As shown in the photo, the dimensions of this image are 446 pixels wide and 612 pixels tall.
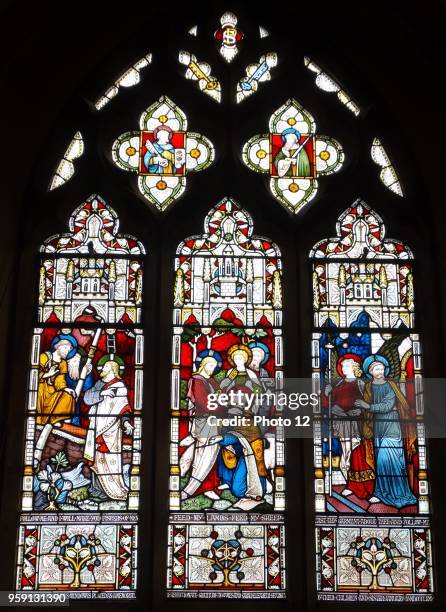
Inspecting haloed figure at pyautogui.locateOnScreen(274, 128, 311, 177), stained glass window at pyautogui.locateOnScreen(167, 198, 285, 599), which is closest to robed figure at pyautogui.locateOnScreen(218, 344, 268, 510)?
stained glass window at pyautogui.locateOnScreen(167, 198, 285, 599)

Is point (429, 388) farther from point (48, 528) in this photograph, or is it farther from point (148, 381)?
point (48, 528)

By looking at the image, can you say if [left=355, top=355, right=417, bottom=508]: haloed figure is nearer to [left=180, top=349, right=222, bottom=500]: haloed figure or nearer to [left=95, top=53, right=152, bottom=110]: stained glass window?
[left=180, top=349, right=222, bottom=500]: haloed figure

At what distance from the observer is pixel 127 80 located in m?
9.77

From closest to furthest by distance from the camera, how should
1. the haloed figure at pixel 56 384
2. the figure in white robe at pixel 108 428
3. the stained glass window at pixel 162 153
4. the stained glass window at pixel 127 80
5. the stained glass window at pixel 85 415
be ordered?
the stained glass window at pixel 85 415 → the figure in white robe at pixel 108 428 → the haloed figure at pixel 56 384 → the stained glass window at pixel 162 153 → the stained glass window at pixel 127 80

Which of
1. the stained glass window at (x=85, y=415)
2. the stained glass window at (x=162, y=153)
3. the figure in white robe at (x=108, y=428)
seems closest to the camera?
the stained glass window at (x=85, y=415)

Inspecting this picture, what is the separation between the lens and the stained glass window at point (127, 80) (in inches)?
381

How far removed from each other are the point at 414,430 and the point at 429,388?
12.6 inches

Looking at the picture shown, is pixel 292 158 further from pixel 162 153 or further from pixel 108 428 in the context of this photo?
pixel 108 428

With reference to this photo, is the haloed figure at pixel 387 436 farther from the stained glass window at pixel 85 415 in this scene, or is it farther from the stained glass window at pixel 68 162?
the stained glass window at pixel 68 162

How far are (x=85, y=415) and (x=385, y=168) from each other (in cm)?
300

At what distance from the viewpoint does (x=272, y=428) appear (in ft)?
28.3

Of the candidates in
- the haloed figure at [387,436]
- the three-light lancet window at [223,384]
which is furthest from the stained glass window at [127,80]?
the haloed figure at [387,436]

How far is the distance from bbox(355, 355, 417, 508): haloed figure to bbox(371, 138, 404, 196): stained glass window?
1.42 m
